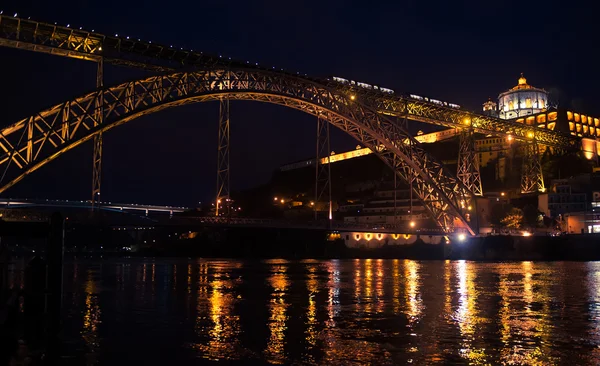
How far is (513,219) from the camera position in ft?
265

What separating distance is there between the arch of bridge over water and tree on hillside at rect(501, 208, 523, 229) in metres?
10.0

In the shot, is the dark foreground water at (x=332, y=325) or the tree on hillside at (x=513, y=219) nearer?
the dark foreground water at (x=332, y=325)

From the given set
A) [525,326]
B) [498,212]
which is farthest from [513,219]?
[525,326]

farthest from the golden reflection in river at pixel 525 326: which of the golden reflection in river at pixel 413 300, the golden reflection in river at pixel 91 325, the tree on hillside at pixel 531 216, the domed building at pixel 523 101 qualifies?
the domed building at pixel 523 101

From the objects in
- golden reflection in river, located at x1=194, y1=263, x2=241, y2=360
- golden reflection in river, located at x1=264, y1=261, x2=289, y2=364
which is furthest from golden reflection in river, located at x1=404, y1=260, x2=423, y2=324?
golden reflection in river, located at x1=194, y1=263, x2=241, y2=360

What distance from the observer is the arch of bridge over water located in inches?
1563

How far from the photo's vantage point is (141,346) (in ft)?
44.7

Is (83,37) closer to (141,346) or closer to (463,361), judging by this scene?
(141,346)

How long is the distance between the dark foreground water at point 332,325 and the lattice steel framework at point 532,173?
64.4 meters

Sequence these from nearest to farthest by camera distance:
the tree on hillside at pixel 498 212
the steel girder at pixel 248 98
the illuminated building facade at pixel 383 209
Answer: the steel girder at pixel 248 98
the tree on hillside at pixel 498 212
the illuminated building facade at pixel 383 209

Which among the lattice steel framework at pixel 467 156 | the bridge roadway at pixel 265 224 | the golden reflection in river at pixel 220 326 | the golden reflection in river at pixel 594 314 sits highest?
the lattice steel framework at pixel 467 156

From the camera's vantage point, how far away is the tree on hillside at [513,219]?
80000mm

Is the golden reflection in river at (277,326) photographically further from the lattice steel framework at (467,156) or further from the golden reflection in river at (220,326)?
the lattice steel framework at (467,156)

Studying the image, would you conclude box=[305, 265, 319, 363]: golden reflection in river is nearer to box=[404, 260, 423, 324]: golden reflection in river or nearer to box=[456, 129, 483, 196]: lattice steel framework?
box=[404, 260, 423, 324]: golden reflection in river
